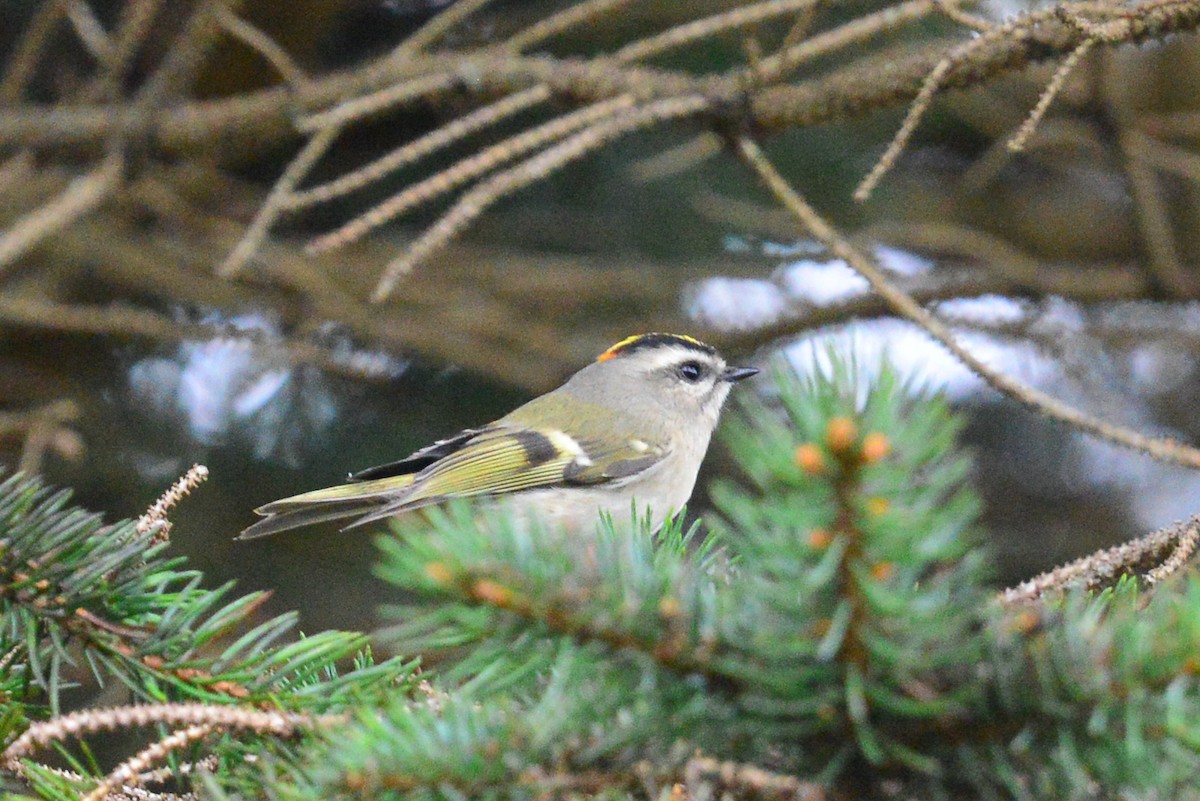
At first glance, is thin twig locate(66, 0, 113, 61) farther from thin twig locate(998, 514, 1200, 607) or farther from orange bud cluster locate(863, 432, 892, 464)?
orange bud cluster locate(863, 432, 892, 464)

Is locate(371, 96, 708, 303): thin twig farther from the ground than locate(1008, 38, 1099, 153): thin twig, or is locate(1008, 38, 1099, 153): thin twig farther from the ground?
locate(1008, 38, 1099, 153): thin twig

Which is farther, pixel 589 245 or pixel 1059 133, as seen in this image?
pixel 589 245

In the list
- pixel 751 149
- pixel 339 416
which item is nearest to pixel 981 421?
pixel 751 149

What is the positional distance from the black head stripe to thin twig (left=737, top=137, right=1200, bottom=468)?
71 centimetres

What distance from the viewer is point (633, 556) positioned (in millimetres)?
686

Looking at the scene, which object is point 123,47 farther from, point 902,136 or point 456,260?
point 902,136

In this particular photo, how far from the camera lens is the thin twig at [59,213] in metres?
1.93

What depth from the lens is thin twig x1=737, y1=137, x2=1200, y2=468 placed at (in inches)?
47.6

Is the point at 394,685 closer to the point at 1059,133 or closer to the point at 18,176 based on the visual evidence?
the point at 18,176

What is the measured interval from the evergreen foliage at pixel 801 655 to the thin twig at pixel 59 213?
1.50m

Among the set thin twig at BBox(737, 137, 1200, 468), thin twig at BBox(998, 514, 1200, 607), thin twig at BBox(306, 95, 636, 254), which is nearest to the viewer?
thin twig at BBox(998, 514, 1200, 607)

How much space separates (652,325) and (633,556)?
6.77 feet

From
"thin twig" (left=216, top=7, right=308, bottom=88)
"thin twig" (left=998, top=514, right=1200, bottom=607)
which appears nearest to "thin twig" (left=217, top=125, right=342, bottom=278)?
"thin twig" (left=216, top=7, right=308, bottom=88)

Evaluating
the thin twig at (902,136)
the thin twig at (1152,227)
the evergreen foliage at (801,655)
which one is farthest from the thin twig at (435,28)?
the evergreen foliage at (801,655)
